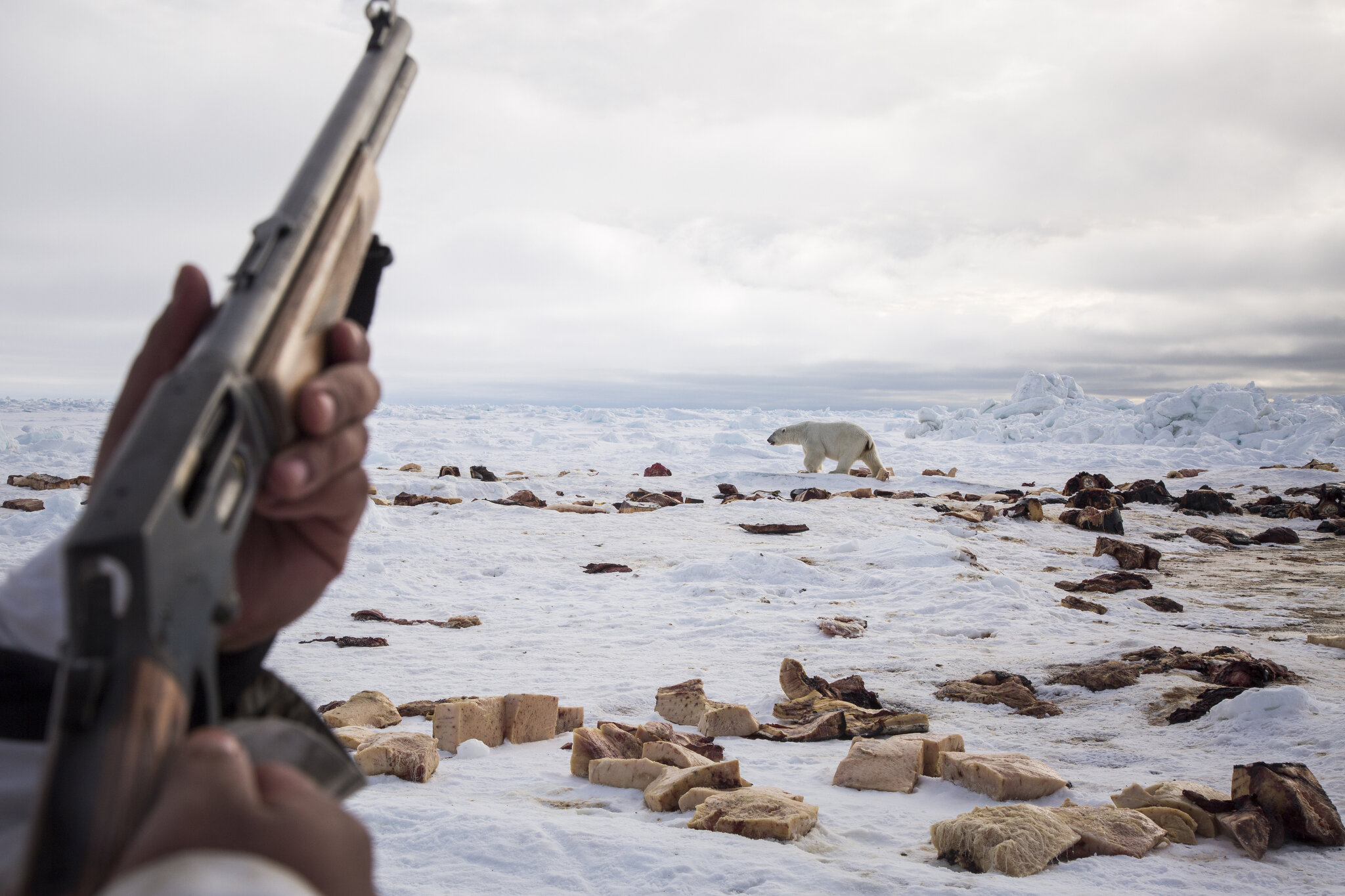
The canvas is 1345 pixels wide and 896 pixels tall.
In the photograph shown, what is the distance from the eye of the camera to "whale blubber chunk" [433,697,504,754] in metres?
2.90

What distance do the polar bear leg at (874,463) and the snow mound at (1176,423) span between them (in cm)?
1315

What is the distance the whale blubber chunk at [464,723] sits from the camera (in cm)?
290

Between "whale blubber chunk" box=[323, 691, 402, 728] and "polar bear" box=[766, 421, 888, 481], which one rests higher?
"polar bear" box=[766, 421, 888, 481]

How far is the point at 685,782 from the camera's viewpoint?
7.72 feet

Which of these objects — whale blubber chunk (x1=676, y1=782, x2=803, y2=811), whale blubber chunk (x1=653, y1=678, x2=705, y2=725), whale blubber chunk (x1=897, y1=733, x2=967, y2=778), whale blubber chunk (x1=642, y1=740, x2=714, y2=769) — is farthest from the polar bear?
whale blubber chunk (x1=676, y1=782, x2=803, y2=811)

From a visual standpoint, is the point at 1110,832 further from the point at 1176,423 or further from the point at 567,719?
the point at 1176,423

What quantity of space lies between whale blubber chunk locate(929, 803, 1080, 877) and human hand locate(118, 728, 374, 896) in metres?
1.80

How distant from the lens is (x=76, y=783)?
57cm

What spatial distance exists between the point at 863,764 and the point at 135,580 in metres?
2.47

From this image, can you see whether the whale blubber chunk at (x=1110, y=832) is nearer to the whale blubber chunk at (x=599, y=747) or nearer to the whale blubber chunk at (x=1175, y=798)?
the whale blubber chunk at (x=1175, y=798)

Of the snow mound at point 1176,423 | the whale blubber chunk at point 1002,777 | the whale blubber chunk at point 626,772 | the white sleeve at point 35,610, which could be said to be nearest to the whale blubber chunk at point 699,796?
the whale blubber chunk at point 626,772

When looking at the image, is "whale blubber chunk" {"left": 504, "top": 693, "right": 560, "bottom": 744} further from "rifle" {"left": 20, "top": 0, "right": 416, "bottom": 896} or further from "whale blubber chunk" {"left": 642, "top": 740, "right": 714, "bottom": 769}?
"rifle" {"left": 20, "top": 0, "right": 416, "bottom": 896}

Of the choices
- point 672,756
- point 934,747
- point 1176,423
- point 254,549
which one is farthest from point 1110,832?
point 1176,423

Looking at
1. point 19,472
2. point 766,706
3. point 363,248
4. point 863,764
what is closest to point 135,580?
point 363,248
